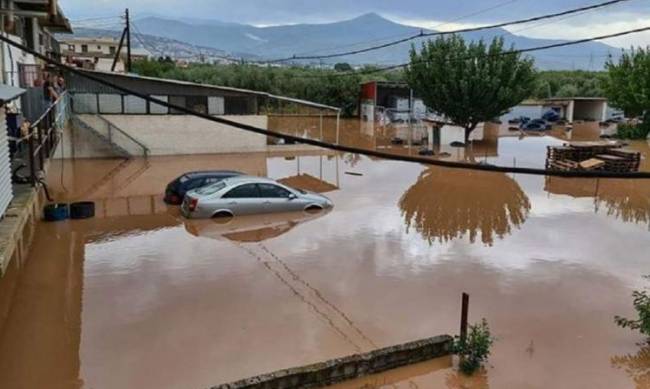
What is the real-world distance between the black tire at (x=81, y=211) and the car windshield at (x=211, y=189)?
3.42 metres

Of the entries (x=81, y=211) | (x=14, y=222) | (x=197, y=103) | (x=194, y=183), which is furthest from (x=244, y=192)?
(x=197, y=103)

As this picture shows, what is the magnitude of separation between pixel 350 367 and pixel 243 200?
36.3 ft

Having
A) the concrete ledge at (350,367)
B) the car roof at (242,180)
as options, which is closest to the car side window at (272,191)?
the car roof at (242,180)

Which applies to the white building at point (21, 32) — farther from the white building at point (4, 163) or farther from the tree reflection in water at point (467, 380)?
the tree reflection in water at point (467, 380)

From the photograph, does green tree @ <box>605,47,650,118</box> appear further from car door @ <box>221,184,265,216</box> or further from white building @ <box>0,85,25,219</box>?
Answer: white building @ <box>0,85,25,219</box>

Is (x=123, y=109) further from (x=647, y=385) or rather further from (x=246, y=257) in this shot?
(x=647, y=385)

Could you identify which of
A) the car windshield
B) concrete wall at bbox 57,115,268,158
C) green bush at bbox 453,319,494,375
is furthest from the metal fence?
concrete wall at bbox 57,115,268,158

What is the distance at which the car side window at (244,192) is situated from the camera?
63.5 ft

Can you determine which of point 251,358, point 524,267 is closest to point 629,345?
point 524,267

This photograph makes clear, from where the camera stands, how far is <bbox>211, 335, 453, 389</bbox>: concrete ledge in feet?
28.0

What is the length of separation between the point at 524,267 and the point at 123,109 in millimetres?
23472

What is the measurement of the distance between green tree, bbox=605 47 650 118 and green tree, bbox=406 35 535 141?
8646 millimetres

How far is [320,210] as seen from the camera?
21.0 m

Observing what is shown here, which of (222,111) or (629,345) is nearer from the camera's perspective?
(629,345)
